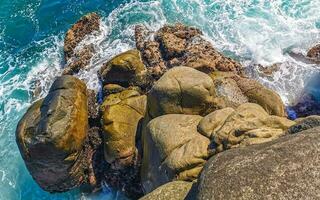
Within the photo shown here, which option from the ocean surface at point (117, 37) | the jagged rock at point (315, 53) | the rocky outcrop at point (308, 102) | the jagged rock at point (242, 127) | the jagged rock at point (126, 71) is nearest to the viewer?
the jagged rock at point (242, 127)

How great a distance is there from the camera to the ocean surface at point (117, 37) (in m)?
22.8

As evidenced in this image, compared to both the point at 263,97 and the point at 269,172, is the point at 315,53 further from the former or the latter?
the point at 269,172

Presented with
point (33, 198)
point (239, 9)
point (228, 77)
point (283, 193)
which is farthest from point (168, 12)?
point (283, 193)

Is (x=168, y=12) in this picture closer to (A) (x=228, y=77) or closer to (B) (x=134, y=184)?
(A) (x=228, y=77)

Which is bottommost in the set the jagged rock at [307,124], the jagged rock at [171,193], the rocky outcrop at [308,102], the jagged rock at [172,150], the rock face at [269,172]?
the rocky outcrop at [308,102]

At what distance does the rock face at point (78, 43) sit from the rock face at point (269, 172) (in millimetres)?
16691

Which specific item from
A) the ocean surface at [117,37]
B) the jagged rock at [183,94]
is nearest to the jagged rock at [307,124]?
the jagged rock at [183,94]

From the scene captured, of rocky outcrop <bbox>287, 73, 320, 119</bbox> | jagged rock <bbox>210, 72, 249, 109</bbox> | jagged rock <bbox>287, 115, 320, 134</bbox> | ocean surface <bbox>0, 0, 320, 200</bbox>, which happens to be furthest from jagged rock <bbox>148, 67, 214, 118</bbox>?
ocean surface <bbox>0, 0, 320, 200</bbox>

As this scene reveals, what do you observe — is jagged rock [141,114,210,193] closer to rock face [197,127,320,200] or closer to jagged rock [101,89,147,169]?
jagged rock [101,89,147,169]

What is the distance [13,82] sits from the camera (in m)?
26.7

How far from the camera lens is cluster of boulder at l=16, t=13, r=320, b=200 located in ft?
32.0

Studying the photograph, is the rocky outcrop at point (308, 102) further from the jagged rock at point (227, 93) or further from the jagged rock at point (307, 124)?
the jagged rock at point (307, 124)

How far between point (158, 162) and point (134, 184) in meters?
3.80

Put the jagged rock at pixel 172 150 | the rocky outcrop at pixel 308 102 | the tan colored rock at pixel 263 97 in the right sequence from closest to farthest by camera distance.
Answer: the jagged rock at pixel 172 150 < the tan colored rock at pixel 263 97 < the rocky outcrop at pixel 308 102
